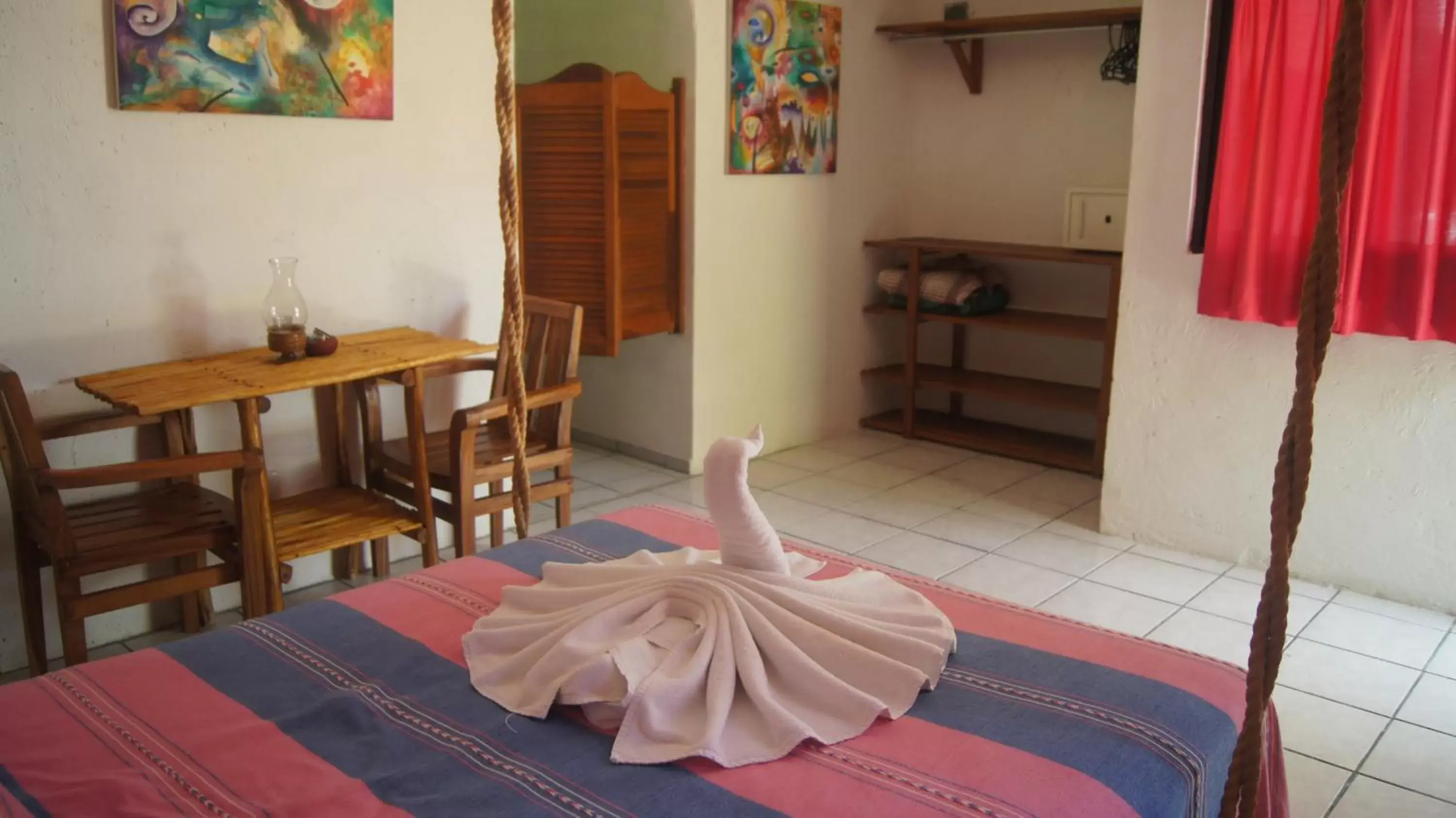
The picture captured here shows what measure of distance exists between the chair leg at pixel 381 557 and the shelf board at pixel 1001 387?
2.78 metres

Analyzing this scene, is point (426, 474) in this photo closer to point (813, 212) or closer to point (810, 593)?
point (810, 593)

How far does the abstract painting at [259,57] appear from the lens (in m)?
3.03

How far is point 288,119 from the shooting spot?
132 inches

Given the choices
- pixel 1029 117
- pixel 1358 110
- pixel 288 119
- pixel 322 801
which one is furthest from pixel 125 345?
pixel 1029 117

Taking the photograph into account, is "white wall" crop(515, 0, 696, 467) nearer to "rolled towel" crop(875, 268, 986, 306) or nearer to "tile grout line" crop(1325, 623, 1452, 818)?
"rolled towel" crop(875, 268, 986, 306)

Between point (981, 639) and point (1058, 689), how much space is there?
0.71 ft

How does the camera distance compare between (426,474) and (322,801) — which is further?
(426,474)

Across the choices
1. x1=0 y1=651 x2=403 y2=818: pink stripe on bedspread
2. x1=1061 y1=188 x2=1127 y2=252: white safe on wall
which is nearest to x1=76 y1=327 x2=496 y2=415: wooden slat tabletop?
x1=0 y1=651 x2=403 y2=818: pink stripe on bedspread

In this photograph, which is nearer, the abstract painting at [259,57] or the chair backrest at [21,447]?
the chair backrest at [21,447]

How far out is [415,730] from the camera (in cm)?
165

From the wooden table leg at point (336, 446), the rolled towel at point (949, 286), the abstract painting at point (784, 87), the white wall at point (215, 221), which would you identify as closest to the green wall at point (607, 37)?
the abstract painting at point (784, 87)

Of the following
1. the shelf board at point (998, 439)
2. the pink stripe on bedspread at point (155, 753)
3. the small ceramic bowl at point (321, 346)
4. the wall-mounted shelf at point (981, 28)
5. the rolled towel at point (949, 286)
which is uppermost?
the wall-mounted shelf at point (981, 28)

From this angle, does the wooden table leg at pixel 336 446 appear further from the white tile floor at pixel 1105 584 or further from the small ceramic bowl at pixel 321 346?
the small ceramic bowl at pixel 321 346

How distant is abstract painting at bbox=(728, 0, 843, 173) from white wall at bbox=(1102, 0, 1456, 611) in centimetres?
165
